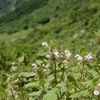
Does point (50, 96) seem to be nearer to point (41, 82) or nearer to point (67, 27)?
point (41, 82)

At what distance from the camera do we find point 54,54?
3244 mm

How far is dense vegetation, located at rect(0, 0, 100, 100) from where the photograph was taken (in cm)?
328

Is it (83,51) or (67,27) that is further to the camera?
(67,27)

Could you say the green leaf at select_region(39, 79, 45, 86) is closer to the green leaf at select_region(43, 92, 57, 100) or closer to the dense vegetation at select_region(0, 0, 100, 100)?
the dense vegetation at select_region(0, 0, 100, 100)

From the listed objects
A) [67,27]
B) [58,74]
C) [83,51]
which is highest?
[83,51]

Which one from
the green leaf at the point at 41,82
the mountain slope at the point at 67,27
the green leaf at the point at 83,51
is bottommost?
the mountain slope at the point at 67,27

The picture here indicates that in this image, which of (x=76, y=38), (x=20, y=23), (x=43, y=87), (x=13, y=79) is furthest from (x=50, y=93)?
(x=20, y=23)

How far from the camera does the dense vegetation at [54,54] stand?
3275 mm

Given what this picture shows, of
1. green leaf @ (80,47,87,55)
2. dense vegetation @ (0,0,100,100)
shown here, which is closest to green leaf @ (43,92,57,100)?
dense vegetation @ (0,0,100,100)

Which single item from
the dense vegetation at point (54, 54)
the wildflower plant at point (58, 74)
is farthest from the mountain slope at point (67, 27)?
the wildflower plant at point (58, 74)

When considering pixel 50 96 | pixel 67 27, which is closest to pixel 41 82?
pixel 50 96

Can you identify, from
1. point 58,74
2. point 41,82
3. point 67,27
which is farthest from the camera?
point 67,27

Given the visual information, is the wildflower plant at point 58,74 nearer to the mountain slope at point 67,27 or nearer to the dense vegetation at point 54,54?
the dense vegetation at point 54,54

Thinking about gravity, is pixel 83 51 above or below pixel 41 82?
above
